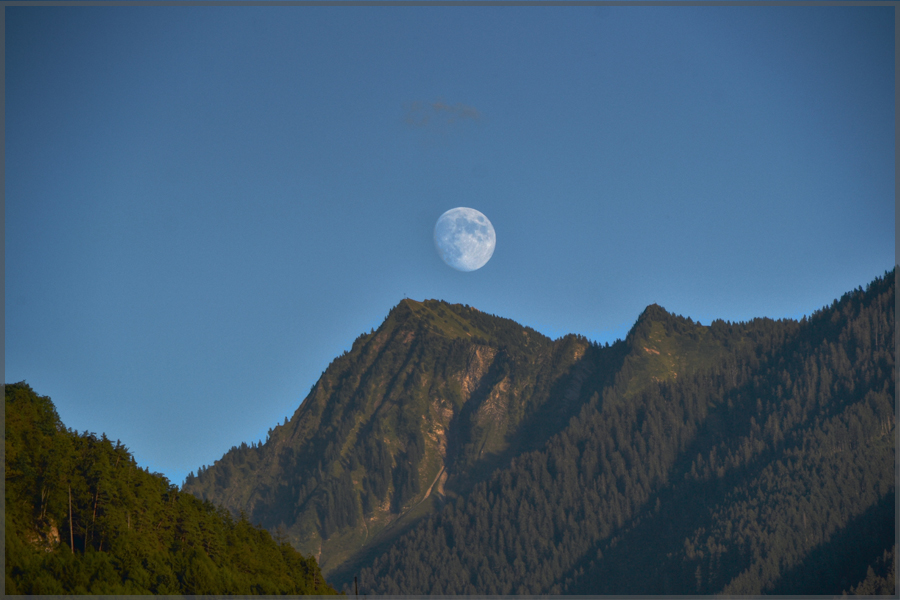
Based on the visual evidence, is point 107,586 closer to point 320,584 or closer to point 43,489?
point 43,489

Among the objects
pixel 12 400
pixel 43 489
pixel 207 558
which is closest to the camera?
pixel 43 489

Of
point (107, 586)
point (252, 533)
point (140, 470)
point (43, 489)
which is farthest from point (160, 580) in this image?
point (252, 533)

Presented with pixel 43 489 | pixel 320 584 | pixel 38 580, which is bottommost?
pixel 320 584

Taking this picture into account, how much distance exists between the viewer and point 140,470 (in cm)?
15425

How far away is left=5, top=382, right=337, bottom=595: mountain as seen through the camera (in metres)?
112

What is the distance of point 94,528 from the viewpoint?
123062 mm

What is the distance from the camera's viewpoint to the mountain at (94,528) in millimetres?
112250

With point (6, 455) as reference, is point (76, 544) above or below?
below

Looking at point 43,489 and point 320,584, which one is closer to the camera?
point 43,489

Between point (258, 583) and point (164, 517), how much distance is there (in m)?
17.1

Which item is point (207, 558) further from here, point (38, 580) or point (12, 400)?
point (12, 400)

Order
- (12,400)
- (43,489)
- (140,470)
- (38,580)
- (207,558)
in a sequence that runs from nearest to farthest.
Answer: (38,580), (43,489), (207,558), (12,400), (140,470)

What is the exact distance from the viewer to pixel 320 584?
561 feet

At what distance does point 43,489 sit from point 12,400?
29.5m
